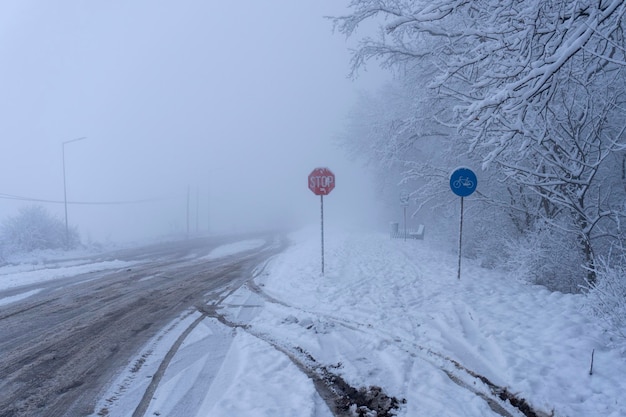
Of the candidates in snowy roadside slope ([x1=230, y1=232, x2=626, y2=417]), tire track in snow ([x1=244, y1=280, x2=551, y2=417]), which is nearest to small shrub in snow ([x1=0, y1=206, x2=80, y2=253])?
snowy roadside slope ([x1=230, y1=232, x2=626, y2=417])

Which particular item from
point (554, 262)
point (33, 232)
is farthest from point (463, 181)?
point (33, 232)

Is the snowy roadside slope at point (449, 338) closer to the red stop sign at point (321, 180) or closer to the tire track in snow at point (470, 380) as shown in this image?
the tire track in snow at point (470, 380)

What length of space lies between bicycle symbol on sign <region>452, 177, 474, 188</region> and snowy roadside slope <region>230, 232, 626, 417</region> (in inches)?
95.3

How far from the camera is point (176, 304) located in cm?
866

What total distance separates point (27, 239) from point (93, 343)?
22.4m

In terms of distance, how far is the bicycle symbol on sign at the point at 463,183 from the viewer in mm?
9758

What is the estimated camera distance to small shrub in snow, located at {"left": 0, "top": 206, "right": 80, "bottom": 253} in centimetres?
2323

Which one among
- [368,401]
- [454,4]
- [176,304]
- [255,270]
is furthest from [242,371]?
[255,270]

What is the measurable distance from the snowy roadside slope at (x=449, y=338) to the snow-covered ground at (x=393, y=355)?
0.06 ft

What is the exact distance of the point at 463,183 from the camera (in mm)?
9812

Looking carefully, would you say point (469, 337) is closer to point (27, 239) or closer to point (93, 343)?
point (93, 343)

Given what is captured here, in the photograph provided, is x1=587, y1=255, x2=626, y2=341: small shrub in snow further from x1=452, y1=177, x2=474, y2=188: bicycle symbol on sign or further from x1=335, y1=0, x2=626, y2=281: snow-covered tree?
x1=452, y1=177, x2=474, y2=188: bicycle symbol on sign

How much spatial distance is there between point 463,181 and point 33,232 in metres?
25.3

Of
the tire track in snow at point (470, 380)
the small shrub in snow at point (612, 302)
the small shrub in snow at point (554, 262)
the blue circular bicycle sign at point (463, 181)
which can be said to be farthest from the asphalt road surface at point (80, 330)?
the small shrub in snow at point (554, 262)
